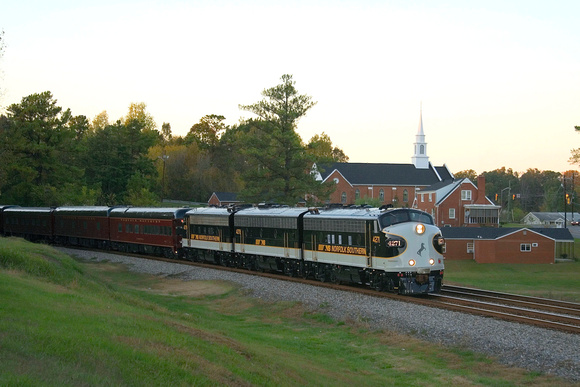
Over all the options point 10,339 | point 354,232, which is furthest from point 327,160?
point 10,339

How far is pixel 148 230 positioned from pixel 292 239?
57.2ft

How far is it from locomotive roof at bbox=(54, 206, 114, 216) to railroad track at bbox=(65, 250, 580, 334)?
28.1 metres

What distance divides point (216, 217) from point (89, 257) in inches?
522

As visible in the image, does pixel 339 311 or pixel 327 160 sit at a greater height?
pixel 327 160

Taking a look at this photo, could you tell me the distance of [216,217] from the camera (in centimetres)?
3959

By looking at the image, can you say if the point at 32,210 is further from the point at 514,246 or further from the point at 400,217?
the point at 514,246

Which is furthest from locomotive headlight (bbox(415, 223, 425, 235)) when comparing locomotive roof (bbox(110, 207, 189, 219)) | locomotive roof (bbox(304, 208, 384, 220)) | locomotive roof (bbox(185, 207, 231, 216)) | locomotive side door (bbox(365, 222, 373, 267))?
locomotive roof (bbox(110, 207, 189, 219))

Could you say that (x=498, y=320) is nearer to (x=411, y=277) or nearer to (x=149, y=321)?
(x=411, y=277)

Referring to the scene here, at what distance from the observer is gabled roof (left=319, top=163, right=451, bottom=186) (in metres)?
121

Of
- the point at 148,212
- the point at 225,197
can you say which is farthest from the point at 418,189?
the point at 148,212

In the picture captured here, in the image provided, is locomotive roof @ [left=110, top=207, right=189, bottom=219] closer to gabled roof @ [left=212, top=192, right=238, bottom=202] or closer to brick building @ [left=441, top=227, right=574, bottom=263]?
brick building @ [left=441, top=227, right=574, bottom=263]

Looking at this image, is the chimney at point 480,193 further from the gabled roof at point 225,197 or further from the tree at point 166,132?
the tree at point 166,132

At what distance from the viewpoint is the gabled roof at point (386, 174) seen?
12075cm

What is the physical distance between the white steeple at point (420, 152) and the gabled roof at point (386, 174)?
1111 millimetres
